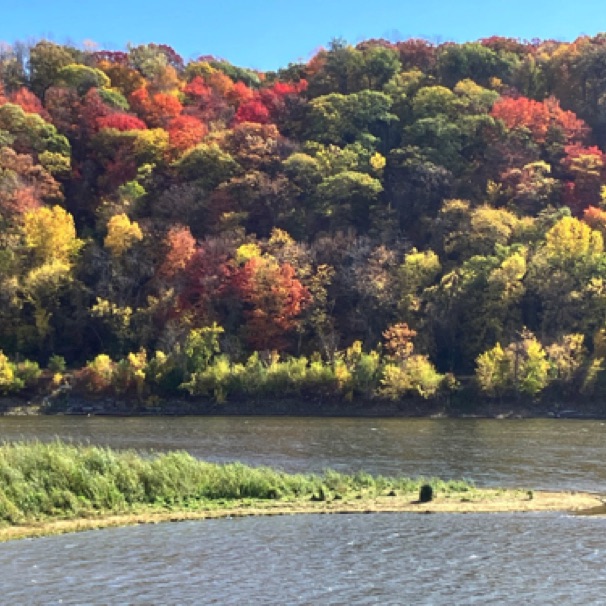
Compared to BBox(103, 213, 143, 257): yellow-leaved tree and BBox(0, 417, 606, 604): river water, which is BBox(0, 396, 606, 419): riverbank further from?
BBox(0, 417, 606, 604): river water

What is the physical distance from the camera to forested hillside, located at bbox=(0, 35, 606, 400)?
72.4 meters

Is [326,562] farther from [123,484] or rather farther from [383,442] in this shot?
[383,442]

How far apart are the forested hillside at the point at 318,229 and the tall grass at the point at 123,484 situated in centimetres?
4346

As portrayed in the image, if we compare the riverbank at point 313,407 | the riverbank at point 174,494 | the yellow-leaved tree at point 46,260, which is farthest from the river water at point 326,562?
the yellow-leaved tree at point 46,260

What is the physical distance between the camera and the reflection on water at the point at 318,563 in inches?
554

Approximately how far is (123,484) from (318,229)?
223 feet

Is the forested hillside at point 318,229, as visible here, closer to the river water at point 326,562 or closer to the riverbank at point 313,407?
the riverbank at point 313,407

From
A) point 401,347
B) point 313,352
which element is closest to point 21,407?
point 313,352

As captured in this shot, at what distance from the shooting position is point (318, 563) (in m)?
16.5

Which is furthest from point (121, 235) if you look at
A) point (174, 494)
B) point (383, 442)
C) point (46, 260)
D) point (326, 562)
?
point (326, 562)

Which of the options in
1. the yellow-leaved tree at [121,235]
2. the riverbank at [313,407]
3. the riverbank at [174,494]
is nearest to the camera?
the riverbank at [174,494]

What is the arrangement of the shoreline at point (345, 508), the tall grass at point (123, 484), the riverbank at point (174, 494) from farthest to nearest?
the tall grass at point (123, 484) → the riverbank at point (174, 494) → the shoreline at point (345, 508)

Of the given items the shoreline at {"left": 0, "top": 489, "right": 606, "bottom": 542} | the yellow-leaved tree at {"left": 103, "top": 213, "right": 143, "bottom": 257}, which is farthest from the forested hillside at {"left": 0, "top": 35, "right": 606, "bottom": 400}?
the shoreline at {"left": 0, "top": 489, "right": 606, "bottom": 542}

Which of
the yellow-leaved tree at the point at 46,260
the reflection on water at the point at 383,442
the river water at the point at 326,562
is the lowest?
the reflection on water at the point at 383,442
